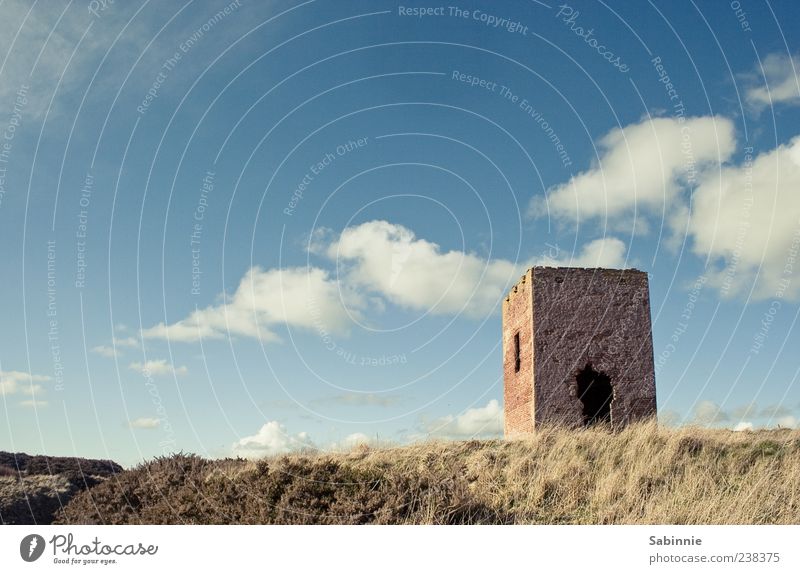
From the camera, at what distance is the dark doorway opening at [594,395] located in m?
18.7

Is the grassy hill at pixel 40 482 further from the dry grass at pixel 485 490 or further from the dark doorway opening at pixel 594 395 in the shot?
the dark doorway opening at pixel 594 395

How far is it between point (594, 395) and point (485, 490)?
9.65 meters

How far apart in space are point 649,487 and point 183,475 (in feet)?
24.2

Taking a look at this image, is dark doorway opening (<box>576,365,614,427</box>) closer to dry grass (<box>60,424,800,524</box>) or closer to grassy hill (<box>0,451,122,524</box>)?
dry grass (<box>60,424,800,524</box>)

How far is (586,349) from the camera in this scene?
18.8 m

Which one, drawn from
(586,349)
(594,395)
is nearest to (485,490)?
(586,349)

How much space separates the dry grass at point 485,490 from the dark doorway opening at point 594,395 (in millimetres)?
5291

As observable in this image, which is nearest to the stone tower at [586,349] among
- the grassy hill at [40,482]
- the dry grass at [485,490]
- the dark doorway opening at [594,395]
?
the dark doorway opening at [594,395]

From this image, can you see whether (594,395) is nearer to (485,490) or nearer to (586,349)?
(586,349)

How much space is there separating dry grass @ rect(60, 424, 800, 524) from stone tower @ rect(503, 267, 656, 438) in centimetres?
506

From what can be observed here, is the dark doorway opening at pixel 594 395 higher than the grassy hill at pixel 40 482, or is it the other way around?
the dark doorway opening at pixel 594 395
